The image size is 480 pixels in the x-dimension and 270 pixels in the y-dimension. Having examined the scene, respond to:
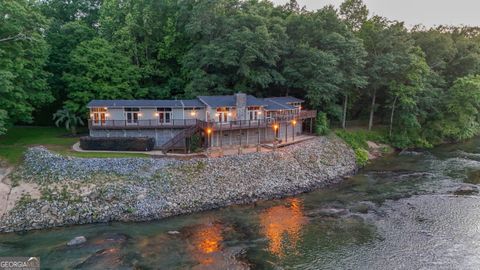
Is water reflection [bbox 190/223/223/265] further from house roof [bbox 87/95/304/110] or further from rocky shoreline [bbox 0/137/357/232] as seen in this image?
house roof [bbox 87/95/304/110]

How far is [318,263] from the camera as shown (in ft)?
60.7

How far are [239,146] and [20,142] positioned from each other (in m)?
21.3

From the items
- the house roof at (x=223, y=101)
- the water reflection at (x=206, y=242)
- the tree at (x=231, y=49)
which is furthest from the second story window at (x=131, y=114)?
the water reflection at (x=206, y=242)

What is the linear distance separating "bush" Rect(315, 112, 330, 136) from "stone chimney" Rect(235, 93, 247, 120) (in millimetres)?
10255

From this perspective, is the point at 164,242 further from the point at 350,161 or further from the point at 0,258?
the point at 350,161

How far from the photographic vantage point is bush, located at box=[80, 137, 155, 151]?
3095 cm

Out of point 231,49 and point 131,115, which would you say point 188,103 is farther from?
point 231,49

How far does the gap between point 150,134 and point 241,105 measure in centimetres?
967

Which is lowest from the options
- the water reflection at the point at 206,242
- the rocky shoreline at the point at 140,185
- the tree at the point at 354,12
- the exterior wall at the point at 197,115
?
the water reflection at the point at 206,242

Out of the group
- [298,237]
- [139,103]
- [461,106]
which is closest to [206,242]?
[298,237]

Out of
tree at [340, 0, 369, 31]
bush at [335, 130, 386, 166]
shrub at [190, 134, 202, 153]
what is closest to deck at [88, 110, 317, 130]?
shrub at [190, 134, 202, 153]
